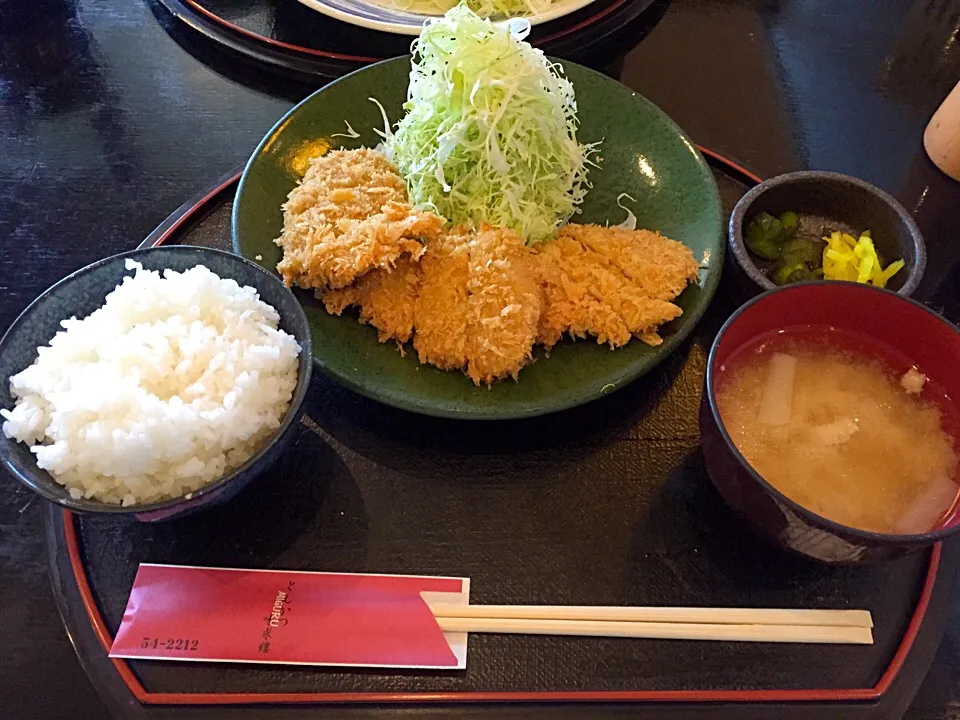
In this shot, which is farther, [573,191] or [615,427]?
[573,191]

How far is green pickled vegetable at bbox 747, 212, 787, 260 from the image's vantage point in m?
1.67

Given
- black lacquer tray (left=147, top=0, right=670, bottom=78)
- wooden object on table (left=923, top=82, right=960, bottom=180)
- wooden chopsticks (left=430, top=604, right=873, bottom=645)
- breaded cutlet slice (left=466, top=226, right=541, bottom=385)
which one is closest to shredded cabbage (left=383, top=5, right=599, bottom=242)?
breaded cutlet slice (left=466, top=226, right=541, bottom=385)

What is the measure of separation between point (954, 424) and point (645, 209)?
0.85 m

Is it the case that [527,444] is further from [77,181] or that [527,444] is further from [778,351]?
[77,181]

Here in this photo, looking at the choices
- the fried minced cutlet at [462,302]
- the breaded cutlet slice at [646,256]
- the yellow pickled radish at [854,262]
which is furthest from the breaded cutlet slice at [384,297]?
the yellow pickled radish at [854,262]

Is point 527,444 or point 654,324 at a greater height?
point 654,324

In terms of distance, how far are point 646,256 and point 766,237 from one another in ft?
1.03

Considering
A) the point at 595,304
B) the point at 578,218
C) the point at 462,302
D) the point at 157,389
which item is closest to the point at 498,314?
the point at 462,302

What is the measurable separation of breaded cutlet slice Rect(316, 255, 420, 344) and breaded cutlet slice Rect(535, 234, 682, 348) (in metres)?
0.30

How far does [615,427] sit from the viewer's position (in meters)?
1.51

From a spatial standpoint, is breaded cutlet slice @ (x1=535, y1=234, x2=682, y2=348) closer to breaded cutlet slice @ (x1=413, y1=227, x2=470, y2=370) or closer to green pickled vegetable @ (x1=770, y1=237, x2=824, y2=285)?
breaded cutlet slice @ (x1=413, y1=227, x2=470, y2=370)

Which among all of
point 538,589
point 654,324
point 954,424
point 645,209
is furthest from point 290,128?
point 954,424

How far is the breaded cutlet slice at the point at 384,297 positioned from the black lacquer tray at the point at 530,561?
0.56ft

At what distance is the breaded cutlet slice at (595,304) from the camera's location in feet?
4.89
